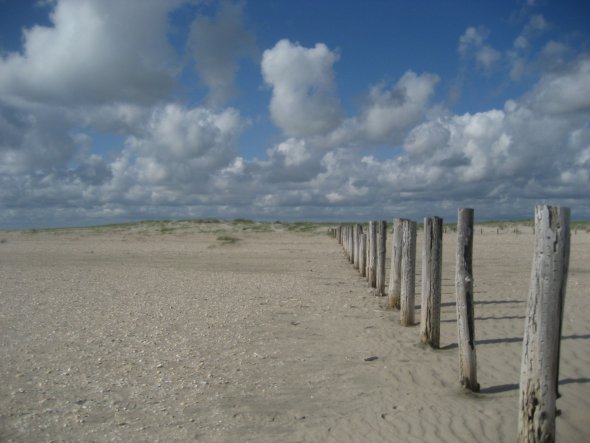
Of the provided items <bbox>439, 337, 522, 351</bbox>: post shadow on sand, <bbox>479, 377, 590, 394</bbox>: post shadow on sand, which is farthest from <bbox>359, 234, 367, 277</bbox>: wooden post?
<bbox>479, 377, 590, 394</bbox>: post shadow on sand

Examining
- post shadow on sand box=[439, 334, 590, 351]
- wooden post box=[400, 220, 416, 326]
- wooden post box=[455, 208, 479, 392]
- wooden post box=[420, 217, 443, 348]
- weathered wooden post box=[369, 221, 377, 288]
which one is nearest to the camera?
wooden post box=[455, 208, 479, 392]

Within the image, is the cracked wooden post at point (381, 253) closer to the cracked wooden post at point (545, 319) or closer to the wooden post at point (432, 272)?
the wooden post at point (432, 272)

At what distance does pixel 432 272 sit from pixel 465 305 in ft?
4.70

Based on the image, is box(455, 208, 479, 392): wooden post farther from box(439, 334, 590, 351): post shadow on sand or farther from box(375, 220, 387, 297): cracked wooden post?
box(375, 220, 387, 297): cracked wooden post

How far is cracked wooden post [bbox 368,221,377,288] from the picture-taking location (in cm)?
1357

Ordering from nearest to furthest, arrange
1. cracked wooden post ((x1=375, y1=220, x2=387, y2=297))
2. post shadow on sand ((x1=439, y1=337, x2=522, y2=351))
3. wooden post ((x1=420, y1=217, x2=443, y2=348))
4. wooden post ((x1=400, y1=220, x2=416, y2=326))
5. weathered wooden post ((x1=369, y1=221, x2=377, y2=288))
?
wooden post ((x1=420, y1=217, x2=443, y2=348)) → post shadow on sand ((x1=439, y1=337, x2=522, y2=351)) → wooden post ((x1=400, y1=220, x2=416, y2=326)) → cracked wooden post ((x1=375, y1=220, x2=387, y2=297)) → weathered wooden post ((x1=369, y1=221, x2=377, y2=288))

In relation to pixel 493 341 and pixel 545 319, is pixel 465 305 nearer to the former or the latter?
pixel 545 319

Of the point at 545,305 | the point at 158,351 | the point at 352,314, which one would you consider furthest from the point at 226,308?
the point at 545,305

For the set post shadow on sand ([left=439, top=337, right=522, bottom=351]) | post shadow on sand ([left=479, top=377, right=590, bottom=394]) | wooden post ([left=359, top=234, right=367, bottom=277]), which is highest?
wooden post ([left=359, top=234, right=367, bottom=277])

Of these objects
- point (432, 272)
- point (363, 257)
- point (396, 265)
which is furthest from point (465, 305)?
point (363, 257)

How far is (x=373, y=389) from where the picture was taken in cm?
615

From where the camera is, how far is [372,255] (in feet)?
45.6

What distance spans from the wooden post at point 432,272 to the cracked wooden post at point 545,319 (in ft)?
9.95

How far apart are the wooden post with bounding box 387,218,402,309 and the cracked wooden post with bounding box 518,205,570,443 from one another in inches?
215
